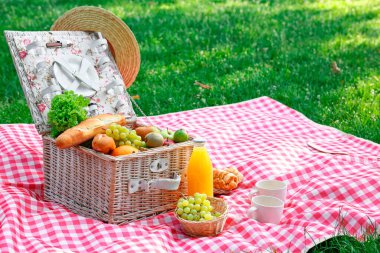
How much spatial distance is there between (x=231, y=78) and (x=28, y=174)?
7.44 feet

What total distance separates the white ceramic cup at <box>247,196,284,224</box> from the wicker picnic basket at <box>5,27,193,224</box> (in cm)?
37

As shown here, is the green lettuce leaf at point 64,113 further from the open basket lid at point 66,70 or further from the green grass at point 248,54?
the green grass at point 248,54

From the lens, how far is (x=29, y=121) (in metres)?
4.93

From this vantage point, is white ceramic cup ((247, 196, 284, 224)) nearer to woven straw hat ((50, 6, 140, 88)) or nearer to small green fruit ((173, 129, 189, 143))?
small green fruit ((173, 129, 189, 143))

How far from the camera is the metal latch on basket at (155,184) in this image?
3297mm

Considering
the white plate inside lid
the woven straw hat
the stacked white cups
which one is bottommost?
the stacked white cups

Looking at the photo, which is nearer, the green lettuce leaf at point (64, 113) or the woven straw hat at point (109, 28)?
the green lettuce leaf at point (64, 113)

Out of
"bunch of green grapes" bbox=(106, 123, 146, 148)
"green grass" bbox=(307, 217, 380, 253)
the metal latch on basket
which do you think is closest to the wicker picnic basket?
the metal latch on basket

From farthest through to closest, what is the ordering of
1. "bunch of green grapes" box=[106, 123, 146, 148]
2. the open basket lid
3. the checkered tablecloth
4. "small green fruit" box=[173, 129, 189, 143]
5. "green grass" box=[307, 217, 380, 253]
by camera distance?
the open basket lid < "small green fruit" box=[173, 129, 189, 143] < "bunch of green grapes" box=[106, 123, 146, 148] < the checkered tablecloth < "green grass" box=[307, 217, 380, 253]

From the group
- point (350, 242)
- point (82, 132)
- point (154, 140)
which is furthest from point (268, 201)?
point (82, 132)

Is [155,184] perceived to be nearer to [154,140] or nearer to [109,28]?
[154,140]

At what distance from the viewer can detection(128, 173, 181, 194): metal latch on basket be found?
3.30 meters

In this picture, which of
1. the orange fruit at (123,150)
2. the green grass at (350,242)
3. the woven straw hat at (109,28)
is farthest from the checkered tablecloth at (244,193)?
the woven straw hat at (109,28)

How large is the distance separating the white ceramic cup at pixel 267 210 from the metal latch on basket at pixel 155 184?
0.36 metres
